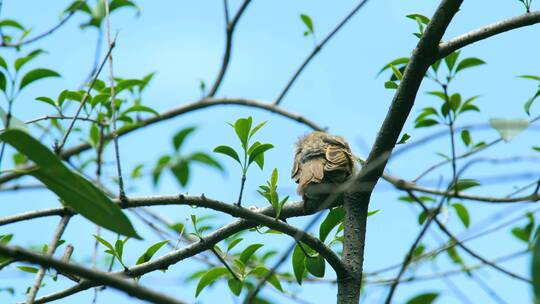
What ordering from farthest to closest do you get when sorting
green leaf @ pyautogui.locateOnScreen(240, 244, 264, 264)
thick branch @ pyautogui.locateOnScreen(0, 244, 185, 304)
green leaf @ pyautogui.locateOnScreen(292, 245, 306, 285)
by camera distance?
green leaf @ pyautogui.locateOnScreen(240, 244, 264, 264) < green leaf @ pyautogui.locateOnScreen(292, 245, 306, 285) < thick branch @ pyautogui.locateOnScreen(0, 244, 185, 304)

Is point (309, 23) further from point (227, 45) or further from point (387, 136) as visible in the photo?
point (387, 136)

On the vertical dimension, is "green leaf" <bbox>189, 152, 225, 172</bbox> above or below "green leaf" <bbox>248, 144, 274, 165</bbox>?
below

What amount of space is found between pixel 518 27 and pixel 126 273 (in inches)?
66.8

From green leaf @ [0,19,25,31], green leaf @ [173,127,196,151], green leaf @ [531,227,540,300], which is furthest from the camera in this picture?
green leaf @ [0,19,25,31]

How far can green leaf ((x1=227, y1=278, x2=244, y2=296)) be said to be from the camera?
9.52 feet

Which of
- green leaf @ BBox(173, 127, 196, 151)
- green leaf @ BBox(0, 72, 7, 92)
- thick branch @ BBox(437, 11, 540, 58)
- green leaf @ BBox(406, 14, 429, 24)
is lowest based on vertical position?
green leaf @ BBox(173, 127, 196, 151)

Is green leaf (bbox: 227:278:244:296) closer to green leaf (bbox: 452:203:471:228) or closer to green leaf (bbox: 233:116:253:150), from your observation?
green leaf (bbox: 233:116:253:150)

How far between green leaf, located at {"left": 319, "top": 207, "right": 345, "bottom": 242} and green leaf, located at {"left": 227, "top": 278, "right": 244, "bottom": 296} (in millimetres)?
395

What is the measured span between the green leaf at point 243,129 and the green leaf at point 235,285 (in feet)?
1.82

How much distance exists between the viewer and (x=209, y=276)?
2922mm

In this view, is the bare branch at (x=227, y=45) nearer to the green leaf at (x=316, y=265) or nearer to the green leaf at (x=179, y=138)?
the green leaf at (x=316, y=265)

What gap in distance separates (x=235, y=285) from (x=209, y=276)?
116mm

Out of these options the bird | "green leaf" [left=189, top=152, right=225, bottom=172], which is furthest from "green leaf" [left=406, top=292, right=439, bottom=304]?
the bird

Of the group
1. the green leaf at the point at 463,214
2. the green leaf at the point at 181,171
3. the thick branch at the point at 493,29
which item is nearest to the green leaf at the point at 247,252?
the green leaf at the point at 181,171
